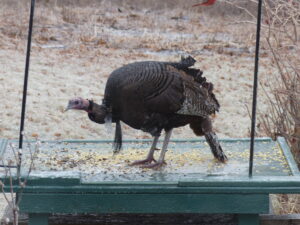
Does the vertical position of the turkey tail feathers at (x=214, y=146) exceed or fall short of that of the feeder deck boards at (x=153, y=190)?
it exceeds it

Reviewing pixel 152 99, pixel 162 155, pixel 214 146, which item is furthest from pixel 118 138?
pixel 214 146

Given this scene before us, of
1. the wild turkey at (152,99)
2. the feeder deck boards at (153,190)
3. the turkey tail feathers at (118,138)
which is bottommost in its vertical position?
the feeder deck boards at (153,190)

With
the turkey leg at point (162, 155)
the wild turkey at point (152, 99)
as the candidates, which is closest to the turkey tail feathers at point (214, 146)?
the wild turkey at point (152, 99)

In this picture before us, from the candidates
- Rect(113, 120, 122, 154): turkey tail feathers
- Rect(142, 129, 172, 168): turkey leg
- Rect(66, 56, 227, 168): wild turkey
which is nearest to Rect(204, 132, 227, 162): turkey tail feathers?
Rect(66, 56, 227, 168): wild turkey

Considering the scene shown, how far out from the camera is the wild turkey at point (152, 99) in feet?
14.9

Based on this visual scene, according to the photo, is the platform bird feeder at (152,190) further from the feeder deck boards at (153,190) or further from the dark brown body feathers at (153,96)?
the dark brown body feathers at (153,96)

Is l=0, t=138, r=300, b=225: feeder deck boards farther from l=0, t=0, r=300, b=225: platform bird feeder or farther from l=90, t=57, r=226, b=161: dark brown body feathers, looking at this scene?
l=90, t=57, r=226, b=161: dark brown body feathers

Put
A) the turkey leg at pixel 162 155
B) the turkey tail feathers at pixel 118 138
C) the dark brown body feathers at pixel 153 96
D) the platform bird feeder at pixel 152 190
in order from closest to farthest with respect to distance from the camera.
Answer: the platform bird feeder at pixel 152 190 → the dark brown body feathers at pixel 153 96 → the turkey leg at pixel 162 155 → the turkey tail feathers at pixel 118 138

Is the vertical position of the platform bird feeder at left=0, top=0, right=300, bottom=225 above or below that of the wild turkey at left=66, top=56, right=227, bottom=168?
below

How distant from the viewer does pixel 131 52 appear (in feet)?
41.8

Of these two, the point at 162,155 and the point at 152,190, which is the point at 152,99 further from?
the point at 152,190

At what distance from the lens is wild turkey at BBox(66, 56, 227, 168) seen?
4547 mm

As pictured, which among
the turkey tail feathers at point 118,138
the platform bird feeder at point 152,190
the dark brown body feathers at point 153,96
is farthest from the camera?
the turkey tail feathers at point 118,138

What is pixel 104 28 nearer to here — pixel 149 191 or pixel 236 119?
pixel 236 119
